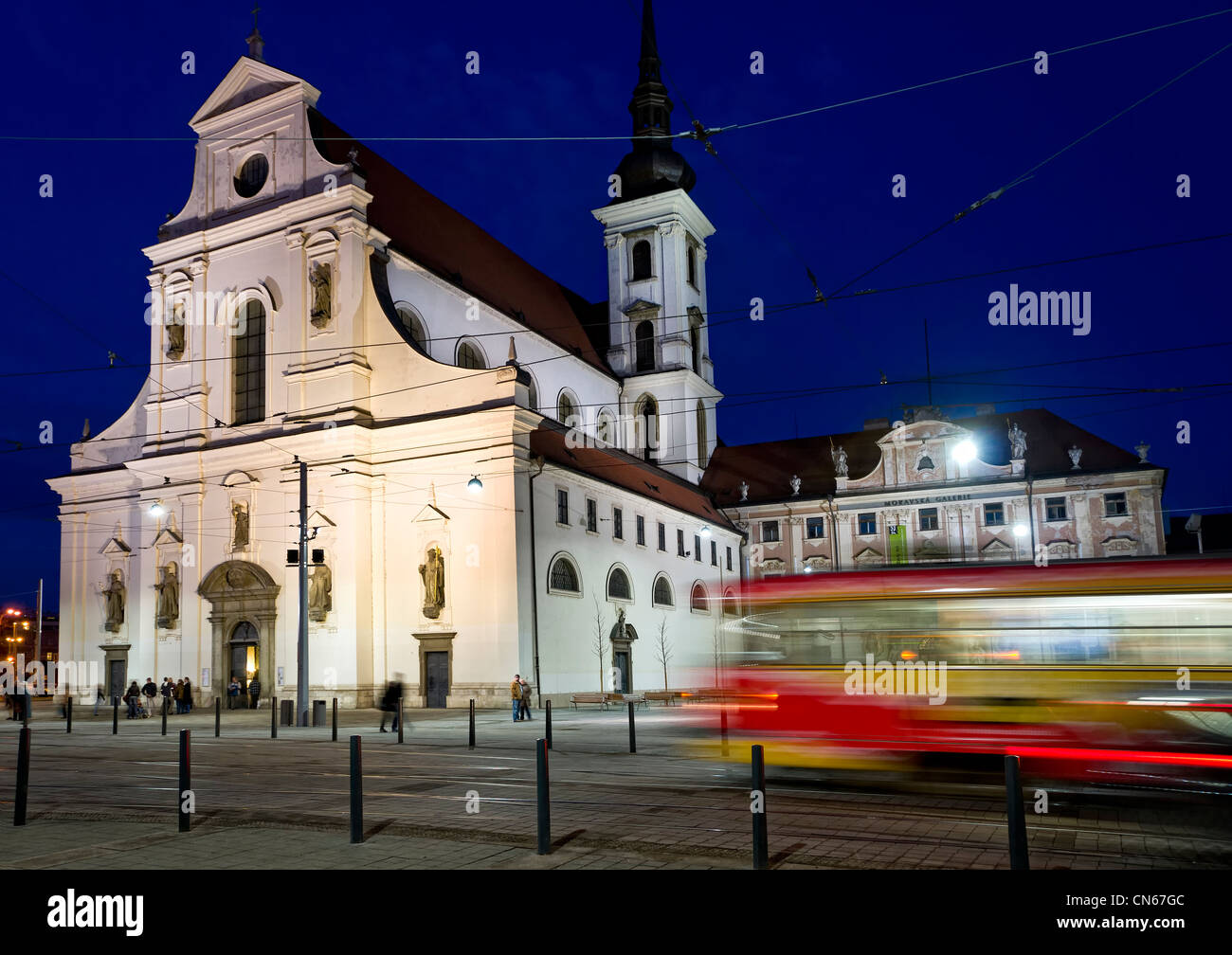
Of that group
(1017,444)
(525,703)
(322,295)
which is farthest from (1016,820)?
(1017,444)

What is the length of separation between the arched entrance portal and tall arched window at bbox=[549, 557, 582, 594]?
9.07 m

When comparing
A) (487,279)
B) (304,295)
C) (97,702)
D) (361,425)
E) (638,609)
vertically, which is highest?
(487,279)

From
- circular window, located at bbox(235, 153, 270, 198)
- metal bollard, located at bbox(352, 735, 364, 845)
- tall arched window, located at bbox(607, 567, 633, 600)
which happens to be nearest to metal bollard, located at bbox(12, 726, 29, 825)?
metal bollard, located at bbox(352, 735, 364, 845)

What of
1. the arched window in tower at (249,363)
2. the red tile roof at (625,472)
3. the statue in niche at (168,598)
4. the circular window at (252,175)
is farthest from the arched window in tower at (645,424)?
the statue in niche at (168,598)

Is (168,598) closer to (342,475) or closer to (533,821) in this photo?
(342,475)

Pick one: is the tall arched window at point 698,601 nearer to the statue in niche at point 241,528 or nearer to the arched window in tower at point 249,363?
the statue in niche at point 241,528

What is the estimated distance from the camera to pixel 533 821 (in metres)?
9.38

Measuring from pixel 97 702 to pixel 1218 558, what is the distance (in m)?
35.9

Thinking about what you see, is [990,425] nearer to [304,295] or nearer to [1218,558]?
[304,295]

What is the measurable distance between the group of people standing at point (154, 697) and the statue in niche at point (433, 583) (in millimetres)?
7723

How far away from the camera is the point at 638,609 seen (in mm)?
41219

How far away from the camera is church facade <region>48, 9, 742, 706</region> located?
33.0 metres

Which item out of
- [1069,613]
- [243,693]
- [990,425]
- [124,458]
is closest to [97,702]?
[243,693]

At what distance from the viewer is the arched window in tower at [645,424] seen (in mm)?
54938
